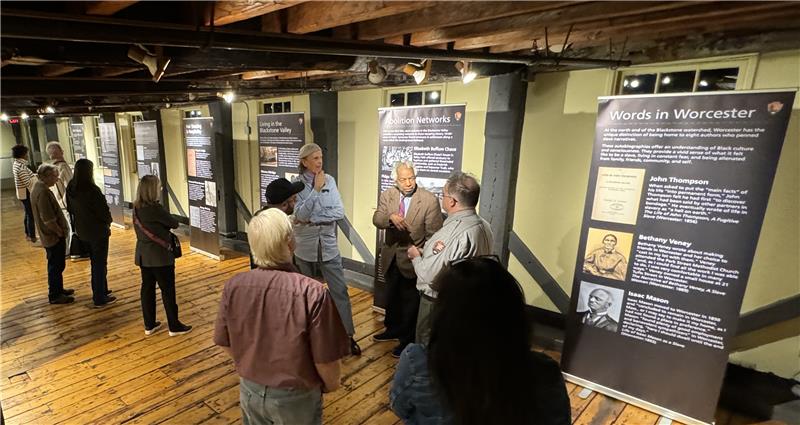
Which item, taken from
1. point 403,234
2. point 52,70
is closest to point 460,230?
point 403,234

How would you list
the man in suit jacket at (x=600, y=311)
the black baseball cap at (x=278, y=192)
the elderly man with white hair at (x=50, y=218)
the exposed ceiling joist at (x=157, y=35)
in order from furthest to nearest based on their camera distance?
the elderly man with white hair at (x=50, y=218) → the man in suit jacket at (x=600, y=311) → the black baseball cap at (x=278, y=192) → the exposed ceiling joist at (x=157, y=35)

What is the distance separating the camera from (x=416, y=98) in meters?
4.32

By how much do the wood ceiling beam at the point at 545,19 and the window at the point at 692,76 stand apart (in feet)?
3.99

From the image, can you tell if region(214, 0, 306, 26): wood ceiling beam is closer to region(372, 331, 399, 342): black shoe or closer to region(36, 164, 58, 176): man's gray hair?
region(372, 331, 399, 342): black shoe

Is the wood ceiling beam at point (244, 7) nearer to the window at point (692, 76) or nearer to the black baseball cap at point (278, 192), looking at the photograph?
the black baseball cap at point (278, 192)

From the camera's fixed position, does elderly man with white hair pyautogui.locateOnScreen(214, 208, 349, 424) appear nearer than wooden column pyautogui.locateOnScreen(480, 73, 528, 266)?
Yes

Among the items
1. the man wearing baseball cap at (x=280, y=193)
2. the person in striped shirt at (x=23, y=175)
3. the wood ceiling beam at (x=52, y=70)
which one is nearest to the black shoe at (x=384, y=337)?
the man wearing baseball cap at (x=280, y=193)

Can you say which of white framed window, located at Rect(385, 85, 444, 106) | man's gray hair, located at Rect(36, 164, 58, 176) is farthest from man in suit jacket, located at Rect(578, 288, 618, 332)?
man's gray hair, located at Rect(36, 164, 58, 176)

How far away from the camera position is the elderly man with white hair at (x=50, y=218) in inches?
155

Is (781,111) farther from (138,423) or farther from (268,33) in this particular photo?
(138,423)

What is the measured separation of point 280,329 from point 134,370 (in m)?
2.59

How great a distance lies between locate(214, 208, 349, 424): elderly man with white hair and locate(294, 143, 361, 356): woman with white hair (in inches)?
64.0

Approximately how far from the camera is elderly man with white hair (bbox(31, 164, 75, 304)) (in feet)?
13.0

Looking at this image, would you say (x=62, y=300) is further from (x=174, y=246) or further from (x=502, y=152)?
(x=502, y=152)
